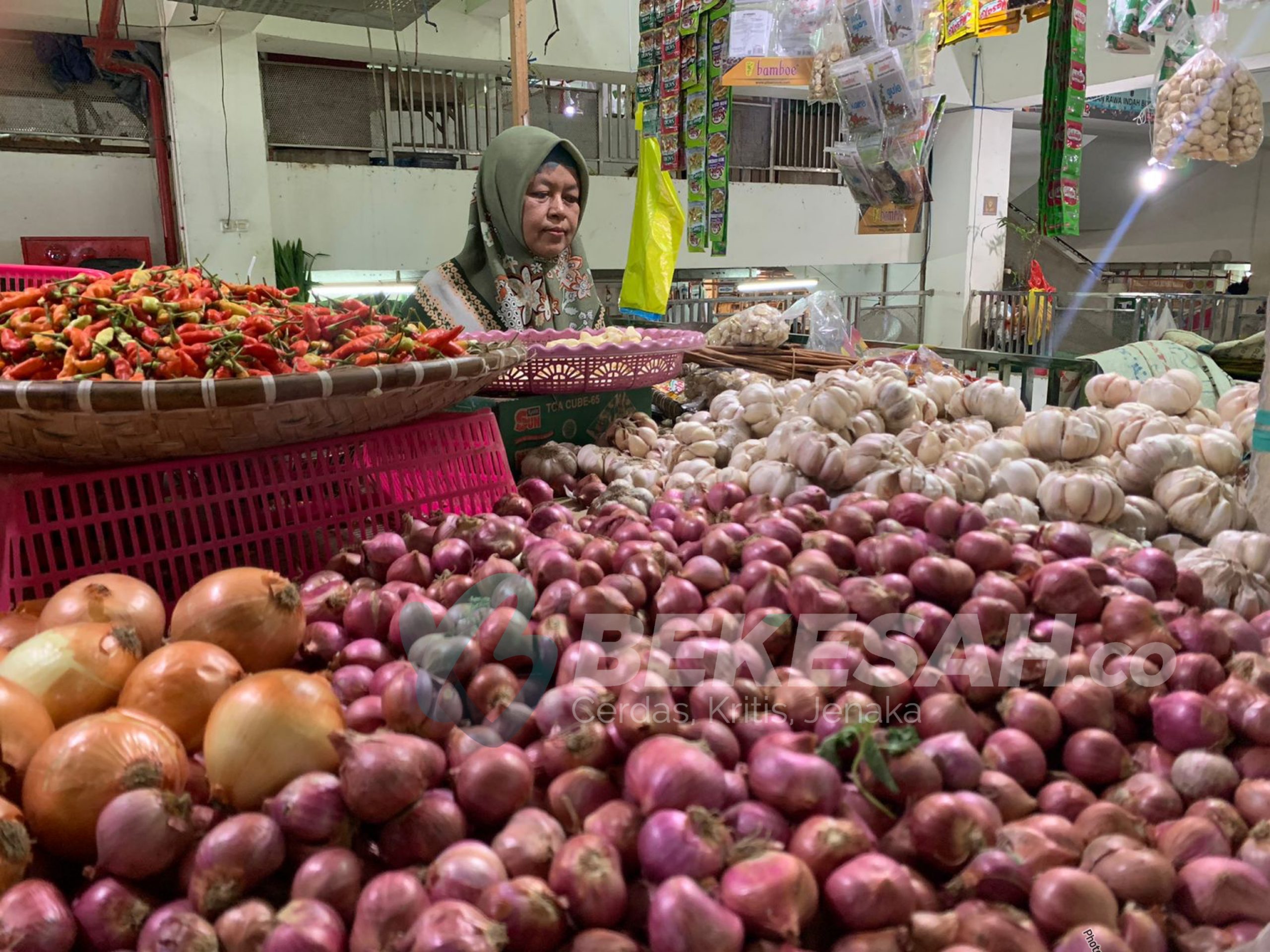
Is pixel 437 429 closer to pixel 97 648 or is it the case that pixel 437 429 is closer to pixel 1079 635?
pixel 97 648

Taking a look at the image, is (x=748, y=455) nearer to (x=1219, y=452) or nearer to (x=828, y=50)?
(x=1219, y=452)

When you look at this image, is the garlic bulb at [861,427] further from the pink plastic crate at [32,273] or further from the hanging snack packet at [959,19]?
the hanging snack packet at [959,19]

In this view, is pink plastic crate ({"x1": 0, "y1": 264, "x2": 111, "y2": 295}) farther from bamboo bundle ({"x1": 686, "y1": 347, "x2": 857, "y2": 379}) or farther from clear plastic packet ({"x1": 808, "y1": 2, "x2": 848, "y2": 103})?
clear plastic packet ({"x1": 808, "y1": 2, "x2": 848, "y2": 103})

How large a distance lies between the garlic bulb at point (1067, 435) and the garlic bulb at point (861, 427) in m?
0.33

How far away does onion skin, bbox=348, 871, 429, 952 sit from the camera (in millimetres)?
711

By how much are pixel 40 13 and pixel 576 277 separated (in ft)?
15.4

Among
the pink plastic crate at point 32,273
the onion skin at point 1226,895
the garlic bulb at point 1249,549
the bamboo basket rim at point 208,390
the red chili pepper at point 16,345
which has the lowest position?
the onion skin at point 1226,895

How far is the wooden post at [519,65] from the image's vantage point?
14.1 feet

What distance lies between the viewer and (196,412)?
136cm

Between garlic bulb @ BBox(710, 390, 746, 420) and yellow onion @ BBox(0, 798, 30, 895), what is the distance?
183 centimetres

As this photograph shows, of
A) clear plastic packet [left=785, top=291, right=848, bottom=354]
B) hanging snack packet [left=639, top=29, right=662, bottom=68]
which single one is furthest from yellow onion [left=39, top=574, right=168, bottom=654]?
hanging snack packet [left=639, top=29, right=662, bottom=68]

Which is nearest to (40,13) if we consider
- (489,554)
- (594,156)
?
(594,156)

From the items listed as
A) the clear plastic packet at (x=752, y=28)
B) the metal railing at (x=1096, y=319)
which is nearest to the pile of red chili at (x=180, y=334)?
the clear plastic packet at (x=752, y=28)

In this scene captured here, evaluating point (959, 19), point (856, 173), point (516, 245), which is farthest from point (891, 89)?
point (516, 245)
